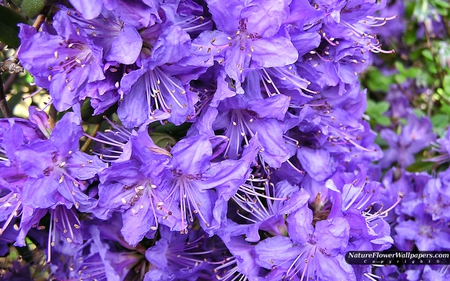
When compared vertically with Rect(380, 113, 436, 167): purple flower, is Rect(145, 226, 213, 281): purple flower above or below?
above

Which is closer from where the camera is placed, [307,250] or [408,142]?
[307,250]

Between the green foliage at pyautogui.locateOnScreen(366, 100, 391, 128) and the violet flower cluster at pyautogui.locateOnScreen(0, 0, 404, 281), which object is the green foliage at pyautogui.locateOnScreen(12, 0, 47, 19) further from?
the green foliage at pyautogui.locateOnScreen(366, 100, 391, 128)

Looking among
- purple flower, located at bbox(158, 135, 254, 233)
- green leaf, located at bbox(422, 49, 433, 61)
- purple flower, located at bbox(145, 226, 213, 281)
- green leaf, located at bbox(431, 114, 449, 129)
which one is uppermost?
purple flower, located at bbox(158, 135, 254, 233)

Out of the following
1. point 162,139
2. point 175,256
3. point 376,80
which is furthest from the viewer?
point 376,80

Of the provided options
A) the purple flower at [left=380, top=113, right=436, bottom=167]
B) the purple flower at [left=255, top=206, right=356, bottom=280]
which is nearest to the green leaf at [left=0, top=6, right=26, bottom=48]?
the purple flower at [left=255, top=206, right=356, bottom=280]

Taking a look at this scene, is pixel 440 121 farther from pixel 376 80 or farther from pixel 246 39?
pixel 246 39

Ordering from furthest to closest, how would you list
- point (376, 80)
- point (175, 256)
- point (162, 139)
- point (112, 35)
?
1. point (376, 80)
2. point (175, 256)
3. point (162, 139)
4. point (112, 35)

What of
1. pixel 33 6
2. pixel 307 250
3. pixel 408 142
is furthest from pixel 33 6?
pixel 408 142
